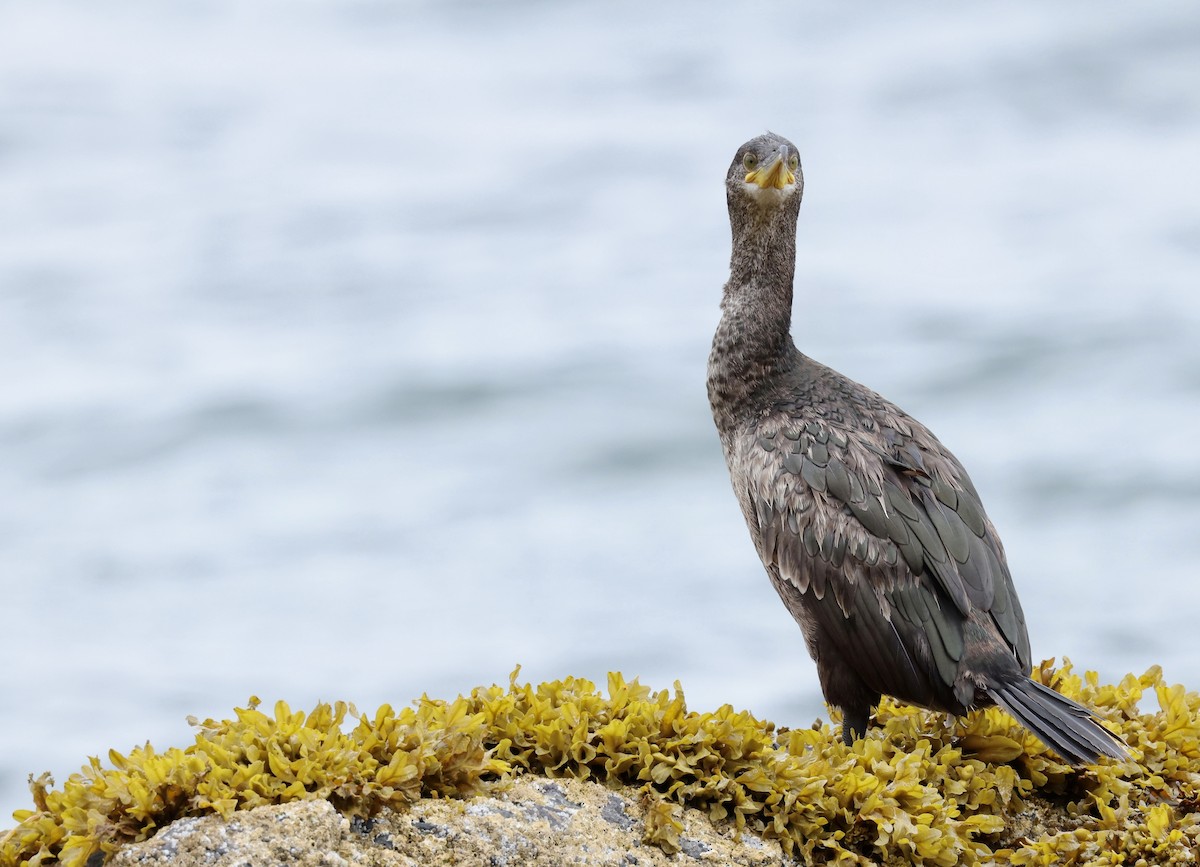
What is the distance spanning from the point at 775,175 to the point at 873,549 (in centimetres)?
170

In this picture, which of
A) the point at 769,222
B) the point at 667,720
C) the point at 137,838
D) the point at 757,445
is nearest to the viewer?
the point at 137,838

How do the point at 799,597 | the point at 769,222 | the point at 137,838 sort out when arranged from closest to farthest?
the point at 137,838
the point at 799,597
the point at 769,222

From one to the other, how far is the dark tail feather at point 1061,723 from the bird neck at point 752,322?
1.82 meters

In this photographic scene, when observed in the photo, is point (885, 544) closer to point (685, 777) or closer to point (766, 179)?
point (685, 777)

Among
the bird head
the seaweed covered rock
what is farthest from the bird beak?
the seaweed covered rock

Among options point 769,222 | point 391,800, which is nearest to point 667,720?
point 391,800

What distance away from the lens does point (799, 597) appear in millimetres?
5559

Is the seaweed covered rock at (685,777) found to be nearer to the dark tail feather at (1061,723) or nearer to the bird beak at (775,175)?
the dark tail feather at (1061,723)

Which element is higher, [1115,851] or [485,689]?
[485,689]

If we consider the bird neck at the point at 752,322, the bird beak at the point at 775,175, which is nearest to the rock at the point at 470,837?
the bird neck at the point at 752,322

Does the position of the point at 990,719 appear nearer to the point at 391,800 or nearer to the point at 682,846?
the point at 682,846

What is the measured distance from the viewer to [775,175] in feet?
20.4

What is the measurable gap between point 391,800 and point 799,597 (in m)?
2.18

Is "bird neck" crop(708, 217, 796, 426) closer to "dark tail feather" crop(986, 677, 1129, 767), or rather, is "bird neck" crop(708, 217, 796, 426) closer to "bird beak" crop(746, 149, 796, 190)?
"bird beak" crop(746, 149, 796, 190)
